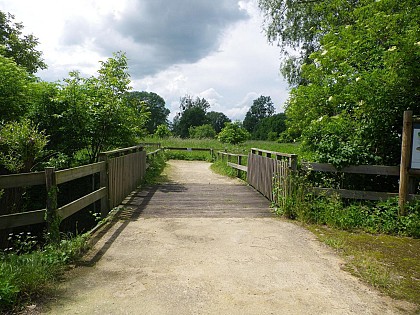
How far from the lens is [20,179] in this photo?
155 inches

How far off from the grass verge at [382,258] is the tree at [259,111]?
428ft

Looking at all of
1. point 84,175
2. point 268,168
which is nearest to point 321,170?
point 268,168

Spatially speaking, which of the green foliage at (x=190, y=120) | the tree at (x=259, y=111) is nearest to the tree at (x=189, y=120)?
the green foliage at (x=190, y=120)

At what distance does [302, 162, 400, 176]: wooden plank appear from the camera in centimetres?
607

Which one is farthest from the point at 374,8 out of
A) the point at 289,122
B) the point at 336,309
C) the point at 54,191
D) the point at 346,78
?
the point at 54,191

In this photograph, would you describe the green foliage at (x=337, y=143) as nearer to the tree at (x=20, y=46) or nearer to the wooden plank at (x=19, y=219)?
the wooden plank at (x=19, y=219)

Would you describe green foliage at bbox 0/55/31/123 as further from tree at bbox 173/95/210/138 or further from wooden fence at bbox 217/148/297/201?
tree at bbox 173/95/210/138

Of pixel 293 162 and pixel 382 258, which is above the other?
pixel 293 162

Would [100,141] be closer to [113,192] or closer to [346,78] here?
[113,192]

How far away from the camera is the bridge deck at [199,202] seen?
6754mm

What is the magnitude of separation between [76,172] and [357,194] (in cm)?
509

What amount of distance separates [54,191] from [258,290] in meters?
2.85

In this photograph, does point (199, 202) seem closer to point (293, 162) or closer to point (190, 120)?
point (293, 162)

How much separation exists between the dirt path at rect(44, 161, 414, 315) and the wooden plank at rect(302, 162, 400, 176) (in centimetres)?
142
